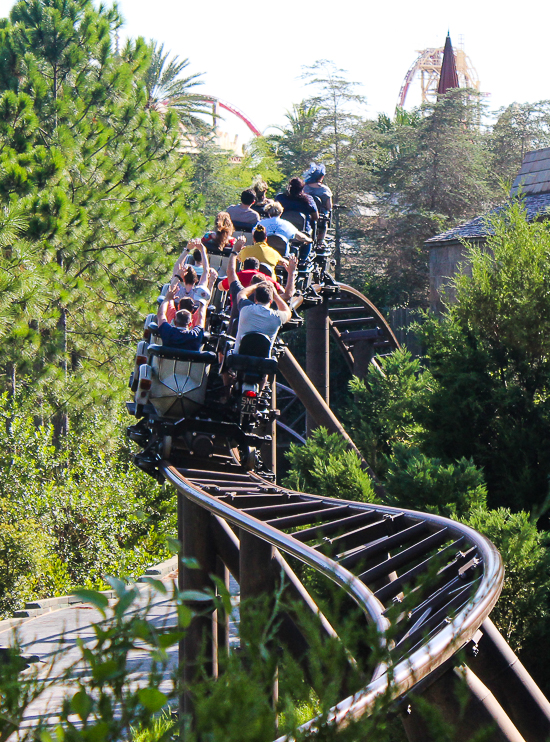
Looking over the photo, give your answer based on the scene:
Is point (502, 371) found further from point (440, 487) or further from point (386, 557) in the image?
point (386, 557)

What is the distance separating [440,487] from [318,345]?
631cm

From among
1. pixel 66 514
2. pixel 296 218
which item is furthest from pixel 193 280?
pixel 66 514

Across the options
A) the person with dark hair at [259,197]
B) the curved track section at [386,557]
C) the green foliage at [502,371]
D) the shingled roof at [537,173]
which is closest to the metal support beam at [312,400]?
the person with dark hair at [259,197]

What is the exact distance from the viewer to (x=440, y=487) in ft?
25.3

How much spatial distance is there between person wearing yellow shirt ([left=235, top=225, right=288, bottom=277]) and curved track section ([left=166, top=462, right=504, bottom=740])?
273cm

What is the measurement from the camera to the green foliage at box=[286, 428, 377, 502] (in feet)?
30.6

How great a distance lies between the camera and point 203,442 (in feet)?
24.2

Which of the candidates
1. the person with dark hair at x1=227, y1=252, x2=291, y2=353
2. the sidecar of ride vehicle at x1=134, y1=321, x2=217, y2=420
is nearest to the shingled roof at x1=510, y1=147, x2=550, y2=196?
the person with dark hair at x1=227, y1=252, x2=291, y2=353

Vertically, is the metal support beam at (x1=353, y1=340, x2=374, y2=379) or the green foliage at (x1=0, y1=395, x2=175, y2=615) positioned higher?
the metal support beam at (x1=353, y1=340, x2=374, y2=379)

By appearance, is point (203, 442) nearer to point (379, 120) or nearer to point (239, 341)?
point (239, 341)

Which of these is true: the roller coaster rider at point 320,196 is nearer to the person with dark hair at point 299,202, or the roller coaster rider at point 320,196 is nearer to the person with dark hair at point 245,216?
the person with dark hair at point 299,202

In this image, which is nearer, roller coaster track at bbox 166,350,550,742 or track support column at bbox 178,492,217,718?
roller coaster track at bbox 166,350,550,742

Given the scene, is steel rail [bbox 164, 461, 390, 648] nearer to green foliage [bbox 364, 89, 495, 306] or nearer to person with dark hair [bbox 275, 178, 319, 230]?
person with dark hair [bbox 275, 178, 319, 230]

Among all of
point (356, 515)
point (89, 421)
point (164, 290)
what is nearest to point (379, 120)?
point (89, 421)
